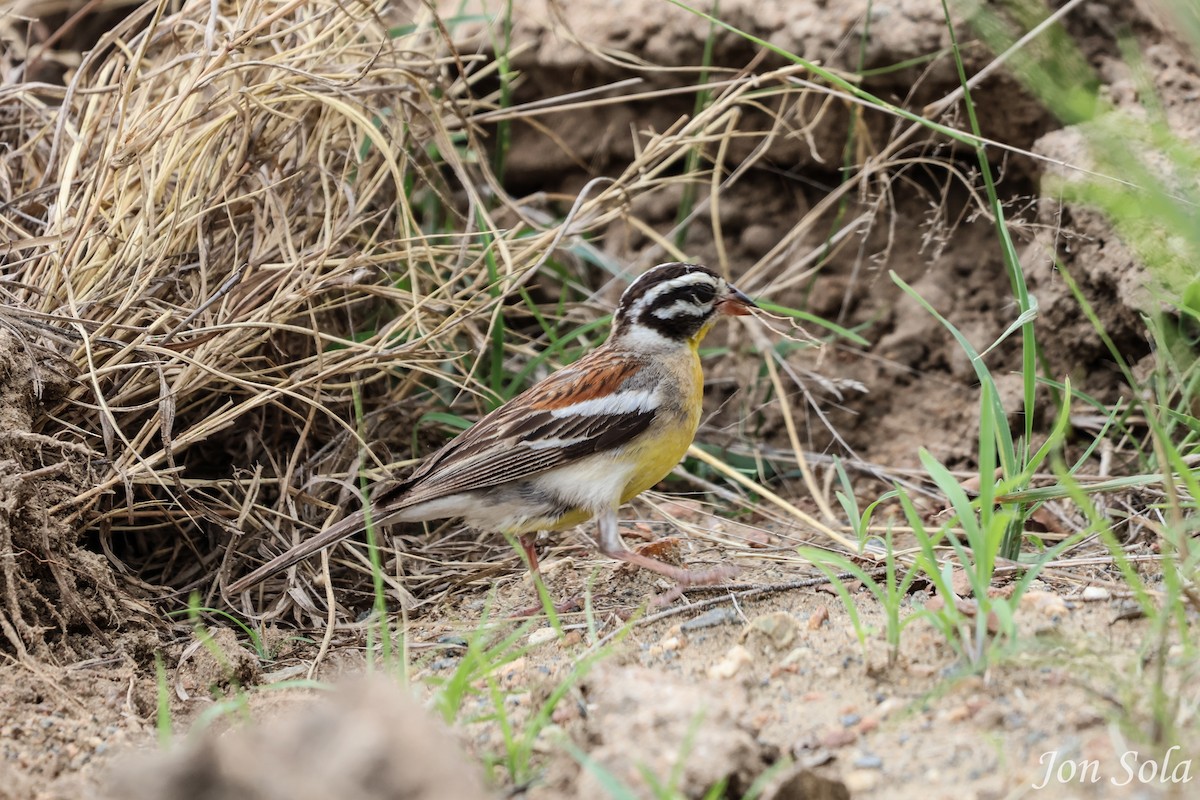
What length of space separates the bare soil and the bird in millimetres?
360

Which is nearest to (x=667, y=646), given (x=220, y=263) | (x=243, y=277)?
(x=243, y=277)

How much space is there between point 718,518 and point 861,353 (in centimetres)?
161

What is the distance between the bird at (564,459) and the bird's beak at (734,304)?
379 mm

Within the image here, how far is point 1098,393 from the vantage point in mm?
6172

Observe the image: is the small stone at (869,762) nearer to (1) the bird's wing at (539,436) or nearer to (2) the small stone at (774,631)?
(2) the small stone at (774,631)

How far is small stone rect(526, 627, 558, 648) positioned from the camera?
444cm

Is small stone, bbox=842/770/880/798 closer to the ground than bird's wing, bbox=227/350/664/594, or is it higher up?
higher up

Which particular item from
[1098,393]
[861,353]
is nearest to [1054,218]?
[1098,393]

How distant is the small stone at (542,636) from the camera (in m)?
4.44

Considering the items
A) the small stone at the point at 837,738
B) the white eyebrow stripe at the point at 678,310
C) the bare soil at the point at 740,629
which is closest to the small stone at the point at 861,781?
Result: the bare soil at the point at 740,629

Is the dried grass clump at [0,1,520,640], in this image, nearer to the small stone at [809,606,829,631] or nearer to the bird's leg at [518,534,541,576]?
the bird's leg at [518,534,541,576]

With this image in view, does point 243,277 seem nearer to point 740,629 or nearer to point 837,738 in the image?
point 740,629

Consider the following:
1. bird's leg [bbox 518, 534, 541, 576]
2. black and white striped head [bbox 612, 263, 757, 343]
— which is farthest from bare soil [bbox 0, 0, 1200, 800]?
black and white striped head [bbox 612, 263, 757, 343]

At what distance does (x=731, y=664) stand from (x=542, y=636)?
939 mm
